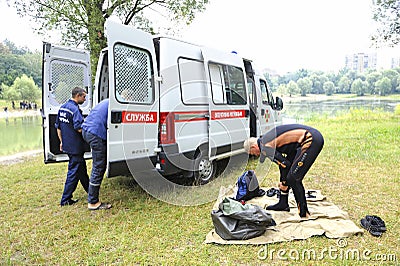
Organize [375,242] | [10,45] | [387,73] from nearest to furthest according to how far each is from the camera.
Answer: [375,242], [387,73], [10,45]

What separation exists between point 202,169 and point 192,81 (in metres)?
1.52

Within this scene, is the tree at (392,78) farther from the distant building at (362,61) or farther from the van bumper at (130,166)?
the van bumper at (130,166)

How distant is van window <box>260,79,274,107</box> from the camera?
7.16 m

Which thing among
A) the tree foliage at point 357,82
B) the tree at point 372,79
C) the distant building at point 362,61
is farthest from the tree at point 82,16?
the distant building at point 362,61

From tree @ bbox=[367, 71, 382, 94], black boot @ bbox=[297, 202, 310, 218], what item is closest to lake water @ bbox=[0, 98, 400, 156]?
tree @ bbox=[367, 71, 382, 94]

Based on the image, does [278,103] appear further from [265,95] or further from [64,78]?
[64,78]

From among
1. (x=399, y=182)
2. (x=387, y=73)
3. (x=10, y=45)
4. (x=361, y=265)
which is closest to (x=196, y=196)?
(x=361, y=265)

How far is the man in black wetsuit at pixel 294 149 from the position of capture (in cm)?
374

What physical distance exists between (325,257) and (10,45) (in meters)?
66.2

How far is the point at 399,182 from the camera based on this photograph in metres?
5.54

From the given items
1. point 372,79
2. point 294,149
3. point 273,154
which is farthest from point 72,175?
point 372,79

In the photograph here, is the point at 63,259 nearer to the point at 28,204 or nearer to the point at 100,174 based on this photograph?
the point at 100,174

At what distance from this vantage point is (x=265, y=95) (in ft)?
23.9

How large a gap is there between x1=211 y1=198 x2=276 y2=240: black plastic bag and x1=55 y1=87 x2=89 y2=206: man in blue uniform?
2361 millimetres
